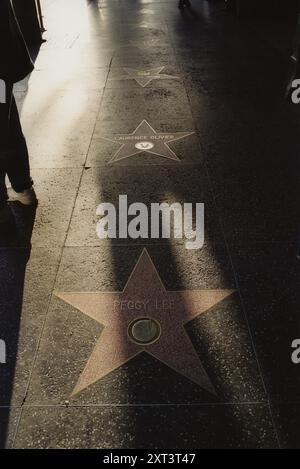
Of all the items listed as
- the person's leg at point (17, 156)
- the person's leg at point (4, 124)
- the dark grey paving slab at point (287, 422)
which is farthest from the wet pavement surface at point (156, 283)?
the person's leg at point (4, 124)

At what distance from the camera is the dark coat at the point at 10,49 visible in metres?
2.89

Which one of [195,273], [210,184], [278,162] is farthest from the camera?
[278,162]

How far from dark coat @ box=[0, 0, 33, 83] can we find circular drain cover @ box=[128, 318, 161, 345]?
211 centimetres

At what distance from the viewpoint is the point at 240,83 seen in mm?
6449

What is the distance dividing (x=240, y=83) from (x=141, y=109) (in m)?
1.87

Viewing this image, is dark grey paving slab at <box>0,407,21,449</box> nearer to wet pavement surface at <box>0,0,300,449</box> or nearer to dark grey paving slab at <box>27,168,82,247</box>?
wet pavement surface at <box>0,0,300,449</box>

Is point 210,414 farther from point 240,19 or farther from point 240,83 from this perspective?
point 240,19

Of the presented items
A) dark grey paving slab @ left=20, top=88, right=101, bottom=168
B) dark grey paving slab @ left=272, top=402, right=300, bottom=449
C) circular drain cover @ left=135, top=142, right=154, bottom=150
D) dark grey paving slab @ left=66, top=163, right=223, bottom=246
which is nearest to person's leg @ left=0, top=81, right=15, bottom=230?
dark grey paving slab @ left=66, top=163, right=223, bottom=246

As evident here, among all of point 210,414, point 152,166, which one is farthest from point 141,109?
point 210,414

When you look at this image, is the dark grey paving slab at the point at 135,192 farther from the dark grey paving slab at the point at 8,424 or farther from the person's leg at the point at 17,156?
the dark grey paving slab at the point at 8,424

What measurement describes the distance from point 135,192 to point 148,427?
2.37 meters

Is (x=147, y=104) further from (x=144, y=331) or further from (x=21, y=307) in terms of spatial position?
(x=144, y=331)

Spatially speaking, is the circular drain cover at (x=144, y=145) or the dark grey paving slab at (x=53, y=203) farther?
the circular drain cover at (x=144, y=145)

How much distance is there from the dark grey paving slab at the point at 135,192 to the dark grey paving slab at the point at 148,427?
1.48m
